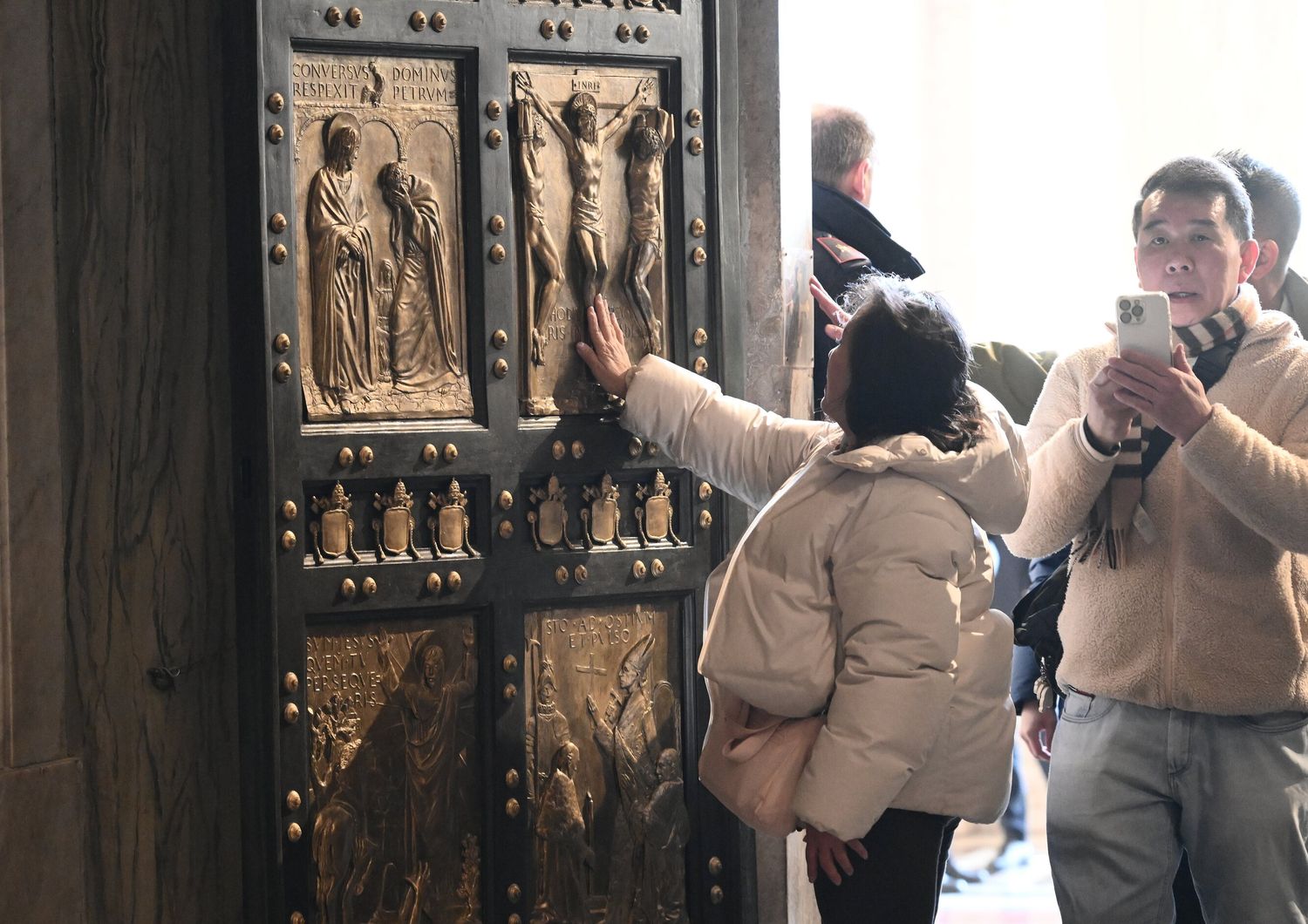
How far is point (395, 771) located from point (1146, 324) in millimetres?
1973

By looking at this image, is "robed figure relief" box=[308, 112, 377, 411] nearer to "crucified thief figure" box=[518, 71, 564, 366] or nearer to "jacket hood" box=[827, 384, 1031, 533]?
"crucified thief figure" box=[518, 71, 564, 366]

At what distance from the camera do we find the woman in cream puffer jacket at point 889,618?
243 cm

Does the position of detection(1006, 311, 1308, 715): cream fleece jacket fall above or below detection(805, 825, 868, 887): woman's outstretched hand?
above

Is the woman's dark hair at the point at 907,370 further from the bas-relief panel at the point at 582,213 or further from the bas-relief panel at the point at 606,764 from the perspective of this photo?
the bas-relief panel at the point at 606,764

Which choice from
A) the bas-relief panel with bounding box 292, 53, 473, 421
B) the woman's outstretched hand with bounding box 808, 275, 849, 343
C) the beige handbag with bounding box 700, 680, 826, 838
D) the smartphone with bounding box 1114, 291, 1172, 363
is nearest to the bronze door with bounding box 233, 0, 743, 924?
the bas-relief panel with bounding box 292, 53, 473, 421

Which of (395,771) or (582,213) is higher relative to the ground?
(582,213)

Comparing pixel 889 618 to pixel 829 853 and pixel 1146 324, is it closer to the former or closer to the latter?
pixel 829 853

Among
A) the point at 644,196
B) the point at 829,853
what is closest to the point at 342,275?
the point at 644,196

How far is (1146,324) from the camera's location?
107 inches

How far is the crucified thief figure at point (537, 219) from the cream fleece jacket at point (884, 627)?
854mm

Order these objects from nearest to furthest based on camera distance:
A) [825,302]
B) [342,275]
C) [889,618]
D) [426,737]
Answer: [889,618], [342,275], [426,737], [825,302]

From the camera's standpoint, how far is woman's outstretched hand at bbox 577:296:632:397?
3.23 metres

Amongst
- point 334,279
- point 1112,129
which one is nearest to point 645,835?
point 334,279

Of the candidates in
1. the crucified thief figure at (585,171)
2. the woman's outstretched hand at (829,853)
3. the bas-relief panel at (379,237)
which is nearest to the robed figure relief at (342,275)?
the bas-relief panel at (379,237)
